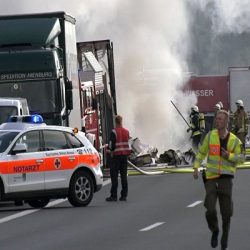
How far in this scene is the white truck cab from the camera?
82.8 ft

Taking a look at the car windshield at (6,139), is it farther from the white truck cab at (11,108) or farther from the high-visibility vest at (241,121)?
the high-visibility vest at (241,121)

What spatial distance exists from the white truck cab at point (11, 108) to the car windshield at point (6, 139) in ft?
12.3

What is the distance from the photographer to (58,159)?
2152 centimetres

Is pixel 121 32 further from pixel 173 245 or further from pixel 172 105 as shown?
pixel 173 245

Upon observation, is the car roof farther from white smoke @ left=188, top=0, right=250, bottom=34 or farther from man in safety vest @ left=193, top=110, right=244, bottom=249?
white smoke @ left=188, top=0, right=250, bottom=34

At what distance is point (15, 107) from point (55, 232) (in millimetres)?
8020

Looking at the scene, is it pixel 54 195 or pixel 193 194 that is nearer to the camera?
pixel 54 195

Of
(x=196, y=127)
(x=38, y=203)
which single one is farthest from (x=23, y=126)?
(x=196, y=127)

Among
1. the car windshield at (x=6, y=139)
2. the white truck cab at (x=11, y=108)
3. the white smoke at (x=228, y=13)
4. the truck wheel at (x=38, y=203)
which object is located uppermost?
the white smoke at (x=228, y=13)

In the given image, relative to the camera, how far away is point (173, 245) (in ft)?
50.1

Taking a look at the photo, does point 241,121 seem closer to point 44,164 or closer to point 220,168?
point 44,164

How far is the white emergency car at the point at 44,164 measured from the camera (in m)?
20.8

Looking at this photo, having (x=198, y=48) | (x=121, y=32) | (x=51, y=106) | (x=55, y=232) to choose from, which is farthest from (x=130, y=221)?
(x=198, y=48)

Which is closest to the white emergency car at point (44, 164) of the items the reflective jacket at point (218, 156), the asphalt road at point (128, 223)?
the asphalt road at point (128, 223)
